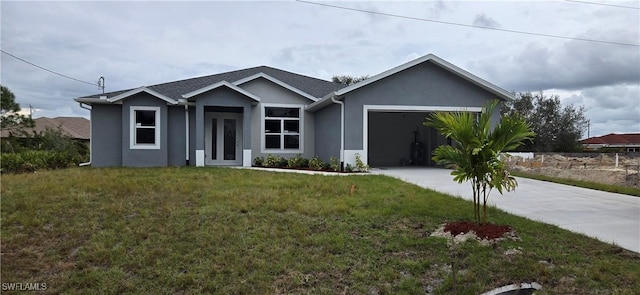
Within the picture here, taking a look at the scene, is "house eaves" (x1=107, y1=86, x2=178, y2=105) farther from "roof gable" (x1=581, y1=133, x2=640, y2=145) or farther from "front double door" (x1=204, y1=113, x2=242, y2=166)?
"roof gable" (x1=581, y1=133, x2=640, y2=145)

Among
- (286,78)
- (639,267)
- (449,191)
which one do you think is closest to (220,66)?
(286,78)

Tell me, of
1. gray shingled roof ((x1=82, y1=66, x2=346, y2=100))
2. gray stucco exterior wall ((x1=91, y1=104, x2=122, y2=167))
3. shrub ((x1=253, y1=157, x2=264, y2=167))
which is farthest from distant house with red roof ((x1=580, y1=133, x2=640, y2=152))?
gray stucco exterior wall ((x1=91, y1=104, x2=122, y2=167))

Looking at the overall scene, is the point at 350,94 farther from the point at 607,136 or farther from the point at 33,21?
the point at 607,136

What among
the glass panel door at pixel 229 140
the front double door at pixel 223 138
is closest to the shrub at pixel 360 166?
the front double door at pixel 223 138

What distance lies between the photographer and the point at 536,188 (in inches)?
408

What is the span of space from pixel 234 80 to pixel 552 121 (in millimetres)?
30545

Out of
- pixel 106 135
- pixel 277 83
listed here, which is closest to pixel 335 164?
pixel 277 83

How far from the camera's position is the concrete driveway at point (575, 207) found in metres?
5.96

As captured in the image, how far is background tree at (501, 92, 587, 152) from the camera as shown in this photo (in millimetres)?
34125

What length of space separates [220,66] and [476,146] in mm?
22076

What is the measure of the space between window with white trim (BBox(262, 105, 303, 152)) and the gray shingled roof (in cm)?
138

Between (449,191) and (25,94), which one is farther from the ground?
(25,94)

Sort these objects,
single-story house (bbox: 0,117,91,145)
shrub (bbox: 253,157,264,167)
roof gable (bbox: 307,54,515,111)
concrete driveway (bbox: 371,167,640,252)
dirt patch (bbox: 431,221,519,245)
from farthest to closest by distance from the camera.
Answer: single-story house (bbox: 0,117,91,145) → shrub (bbox: 253,157,264,167) → roof gable (bbox: 307,54,515,111) → concrete driveway (bbox: 371,167,640,252) → dirt patch (bbox: 431,221,519,245)

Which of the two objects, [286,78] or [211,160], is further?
[286,78]
